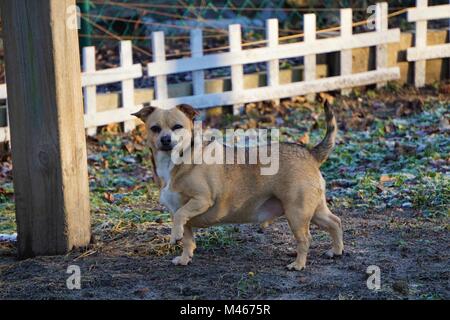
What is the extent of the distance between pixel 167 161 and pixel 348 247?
1391mm

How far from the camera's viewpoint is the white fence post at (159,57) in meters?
9.85

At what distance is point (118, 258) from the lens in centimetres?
549

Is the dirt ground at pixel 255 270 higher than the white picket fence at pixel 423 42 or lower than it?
lower

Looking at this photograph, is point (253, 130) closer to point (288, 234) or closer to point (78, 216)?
point (288, 234)

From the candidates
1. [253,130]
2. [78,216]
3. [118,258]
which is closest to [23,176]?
[78,216]

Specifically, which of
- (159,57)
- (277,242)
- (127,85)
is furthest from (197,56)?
(277,242)

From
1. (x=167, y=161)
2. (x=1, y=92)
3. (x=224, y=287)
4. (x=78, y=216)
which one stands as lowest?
(x=224, y=287)

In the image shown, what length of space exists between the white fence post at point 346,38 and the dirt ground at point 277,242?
6.43 feet

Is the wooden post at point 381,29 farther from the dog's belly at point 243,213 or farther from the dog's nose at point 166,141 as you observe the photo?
the dog's nose at point 166,141

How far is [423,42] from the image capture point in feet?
37.3

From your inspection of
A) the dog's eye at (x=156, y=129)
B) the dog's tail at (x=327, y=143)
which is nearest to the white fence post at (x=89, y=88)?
the dog's eye at (x=156, y=129)

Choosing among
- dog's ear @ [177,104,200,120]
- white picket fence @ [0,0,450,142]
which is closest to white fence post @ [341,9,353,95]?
white picket fence @ [0,0,450,142]

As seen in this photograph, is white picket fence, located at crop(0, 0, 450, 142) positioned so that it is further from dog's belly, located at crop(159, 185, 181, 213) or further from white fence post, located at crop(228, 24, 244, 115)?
dog's belly, located at crop(159, 185, 181, 213)

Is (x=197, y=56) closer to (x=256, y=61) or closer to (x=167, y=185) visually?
(x=256, y=61)
